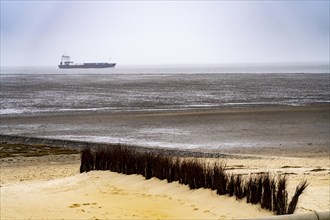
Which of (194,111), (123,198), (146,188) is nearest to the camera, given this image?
(123,198)

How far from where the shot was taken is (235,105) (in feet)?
143

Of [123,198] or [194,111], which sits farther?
[194,111]

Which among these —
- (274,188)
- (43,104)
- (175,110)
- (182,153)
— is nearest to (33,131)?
(182,153)

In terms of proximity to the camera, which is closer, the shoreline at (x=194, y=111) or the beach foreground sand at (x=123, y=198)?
the beach foreground sand at (x=123, y=198)

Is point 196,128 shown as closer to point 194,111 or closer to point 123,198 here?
point 194,111

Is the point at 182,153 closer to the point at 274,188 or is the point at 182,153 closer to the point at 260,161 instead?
the point at 260,161

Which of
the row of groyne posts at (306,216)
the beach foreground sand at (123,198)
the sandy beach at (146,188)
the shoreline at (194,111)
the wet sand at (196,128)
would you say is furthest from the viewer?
the shoreline at (194,111)

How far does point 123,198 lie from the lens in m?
11.4

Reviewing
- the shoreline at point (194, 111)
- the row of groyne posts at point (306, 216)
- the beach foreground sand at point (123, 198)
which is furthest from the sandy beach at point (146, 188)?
the shoreline at point (194, 111)

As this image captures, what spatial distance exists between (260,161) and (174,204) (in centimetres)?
865

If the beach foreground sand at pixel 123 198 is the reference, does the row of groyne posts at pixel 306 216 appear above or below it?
above

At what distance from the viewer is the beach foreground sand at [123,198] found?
33.1 feet

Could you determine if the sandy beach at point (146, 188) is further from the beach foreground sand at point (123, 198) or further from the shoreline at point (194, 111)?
the shoreline at point (194, 111)

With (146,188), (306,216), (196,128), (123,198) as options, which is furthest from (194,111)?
(306,216)
